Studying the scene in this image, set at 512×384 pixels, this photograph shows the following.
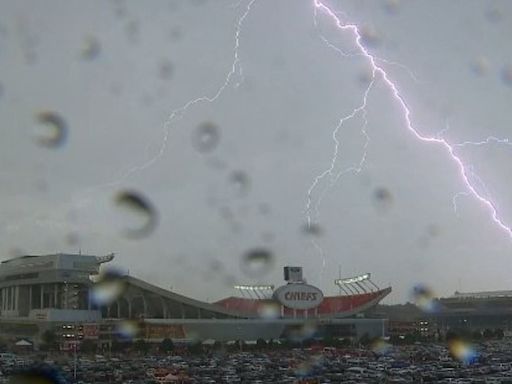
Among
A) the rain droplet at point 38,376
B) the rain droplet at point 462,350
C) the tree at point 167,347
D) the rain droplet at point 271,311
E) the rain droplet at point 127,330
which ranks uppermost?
the rain droplet at point 271,311

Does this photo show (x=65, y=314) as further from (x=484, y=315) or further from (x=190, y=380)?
(x=484, y=315)

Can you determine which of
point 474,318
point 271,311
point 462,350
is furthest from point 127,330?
point 474,318

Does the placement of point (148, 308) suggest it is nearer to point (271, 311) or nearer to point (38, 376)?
point (271, 311)

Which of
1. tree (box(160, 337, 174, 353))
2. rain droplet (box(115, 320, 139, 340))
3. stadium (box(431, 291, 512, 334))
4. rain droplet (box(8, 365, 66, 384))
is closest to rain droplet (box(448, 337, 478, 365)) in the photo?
tree (box(160, 337, 174, 353))

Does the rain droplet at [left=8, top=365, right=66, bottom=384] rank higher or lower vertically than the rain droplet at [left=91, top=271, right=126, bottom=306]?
lower

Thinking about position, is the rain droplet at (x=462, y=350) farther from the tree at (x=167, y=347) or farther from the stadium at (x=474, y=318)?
the stadium at (x=474, y=318)

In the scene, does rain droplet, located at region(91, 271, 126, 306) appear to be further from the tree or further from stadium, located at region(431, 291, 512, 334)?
stadium, located at region(431, 291, 512, 334)

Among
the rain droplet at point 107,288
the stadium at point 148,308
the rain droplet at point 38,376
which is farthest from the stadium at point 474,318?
the rain droplet at point 38,376
